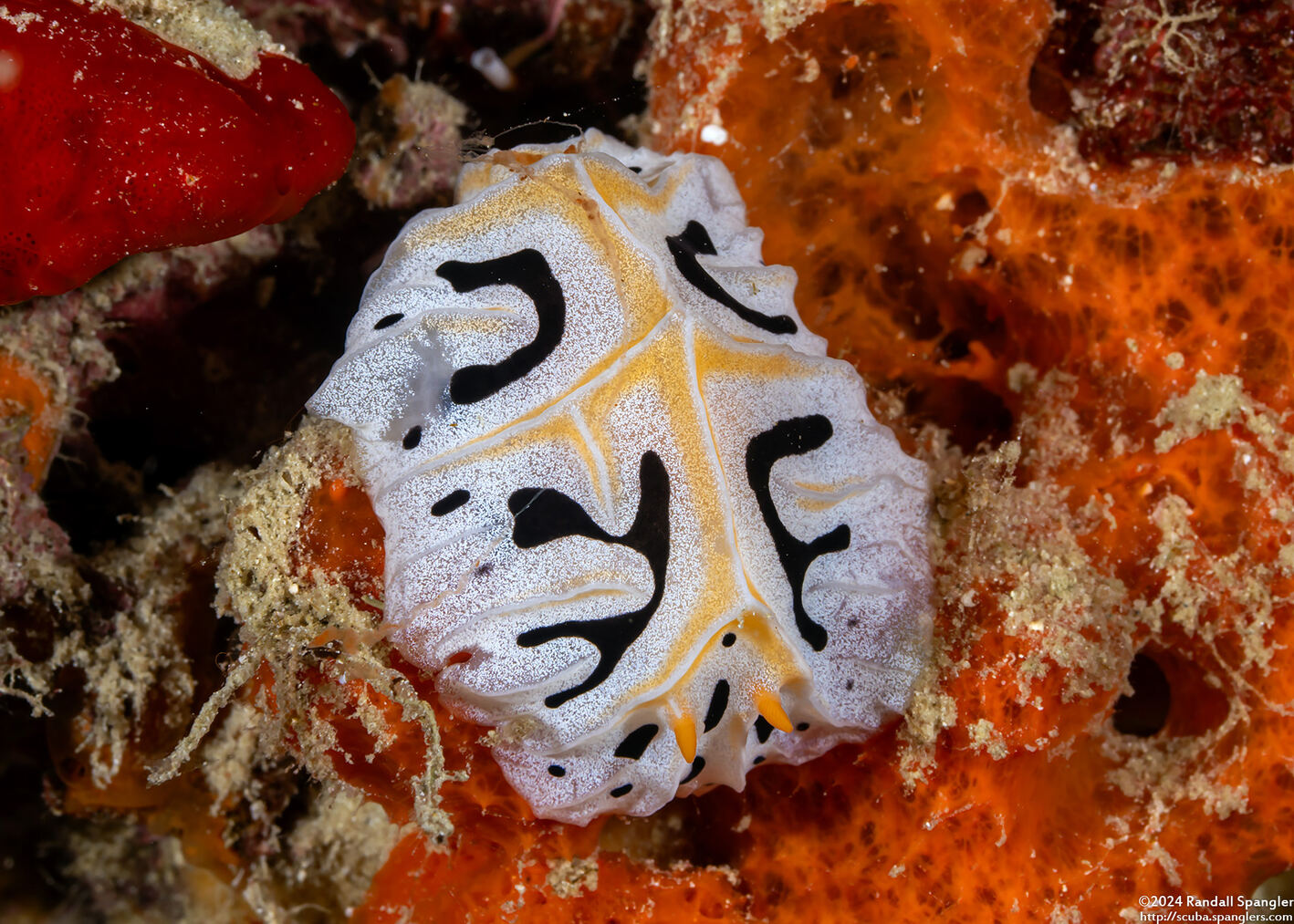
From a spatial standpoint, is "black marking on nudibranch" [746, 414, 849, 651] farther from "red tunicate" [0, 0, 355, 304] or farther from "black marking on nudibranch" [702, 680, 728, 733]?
"red tunicate" [0, 0, 355, 304]

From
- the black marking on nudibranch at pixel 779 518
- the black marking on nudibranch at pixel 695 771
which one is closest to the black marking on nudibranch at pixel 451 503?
the black marking on nudibranch at pixel 779 518

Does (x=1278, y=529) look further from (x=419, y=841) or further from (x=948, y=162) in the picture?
(x=419, y=841)

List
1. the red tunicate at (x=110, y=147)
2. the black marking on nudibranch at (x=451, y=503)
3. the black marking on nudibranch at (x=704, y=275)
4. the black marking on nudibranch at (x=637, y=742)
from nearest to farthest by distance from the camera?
the red tunicate at (x=110, y=147), the black marking on nudibranch at (x=451, y=503), the black marking on nudibranch at (x=637, y=742), the black marking on nudibranch at (x=704, y=275)

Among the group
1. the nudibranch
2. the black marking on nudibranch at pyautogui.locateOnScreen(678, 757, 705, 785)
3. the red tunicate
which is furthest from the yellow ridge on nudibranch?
the red tunicate

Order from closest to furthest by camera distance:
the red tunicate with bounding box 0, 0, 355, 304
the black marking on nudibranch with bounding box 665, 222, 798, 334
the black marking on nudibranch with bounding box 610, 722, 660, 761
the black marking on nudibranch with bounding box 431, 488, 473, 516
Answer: the red tunicate with bounding box 0, 0, 355, 304
the black marking on nudibranch with bounding box 431, 488, 473, 516
the black marking on nudibranch with bounding box 610, 722, 660, 761
the black marking on nudibranch with bounding box 665, 222, 798, 334

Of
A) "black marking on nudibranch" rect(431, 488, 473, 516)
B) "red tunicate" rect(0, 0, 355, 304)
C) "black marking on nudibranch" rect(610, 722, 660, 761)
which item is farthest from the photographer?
"black marking on nudibranch" rect(610, 722, 660, 761)

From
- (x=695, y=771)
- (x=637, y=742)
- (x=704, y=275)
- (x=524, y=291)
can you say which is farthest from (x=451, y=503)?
(x=695, y=771)

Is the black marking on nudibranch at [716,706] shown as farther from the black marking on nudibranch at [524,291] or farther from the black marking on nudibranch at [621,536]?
the black marking on nudibranch at [524,291]
